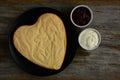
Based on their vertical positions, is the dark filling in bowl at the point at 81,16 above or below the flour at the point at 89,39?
above

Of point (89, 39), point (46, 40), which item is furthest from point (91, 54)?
point (46, 40)

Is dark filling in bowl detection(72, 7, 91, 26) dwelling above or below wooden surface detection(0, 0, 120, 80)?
above

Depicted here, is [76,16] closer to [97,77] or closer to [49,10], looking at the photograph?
[49,10]

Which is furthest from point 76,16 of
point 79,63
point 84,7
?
point 79,63

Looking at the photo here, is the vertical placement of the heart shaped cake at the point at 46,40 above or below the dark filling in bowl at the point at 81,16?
below
